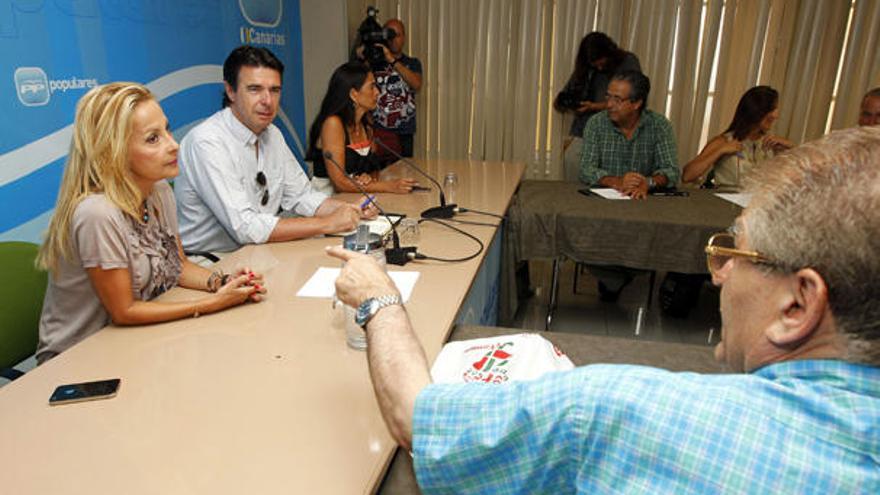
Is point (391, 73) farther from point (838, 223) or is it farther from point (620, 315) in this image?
point (838, 223)

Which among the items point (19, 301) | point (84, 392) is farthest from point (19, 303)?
point (84, 392)

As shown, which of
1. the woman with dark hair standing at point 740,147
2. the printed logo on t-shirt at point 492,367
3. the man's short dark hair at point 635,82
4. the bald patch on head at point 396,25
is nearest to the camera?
the printed logo on t-shirt at point 492,367

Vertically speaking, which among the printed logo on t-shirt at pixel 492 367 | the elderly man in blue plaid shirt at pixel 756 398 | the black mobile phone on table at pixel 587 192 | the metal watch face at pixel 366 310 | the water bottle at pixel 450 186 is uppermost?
the elderly man in blue plaid shirt at pixel 756 398

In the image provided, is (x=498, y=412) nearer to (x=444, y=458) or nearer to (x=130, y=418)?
(x=444, y=458)

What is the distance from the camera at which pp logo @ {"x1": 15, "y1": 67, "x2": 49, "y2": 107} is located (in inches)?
89.7

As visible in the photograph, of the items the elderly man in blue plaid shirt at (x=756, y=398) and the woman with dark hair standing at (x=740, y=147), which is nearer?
the elderly man in blue plaid shirt at (x=756, y=398)

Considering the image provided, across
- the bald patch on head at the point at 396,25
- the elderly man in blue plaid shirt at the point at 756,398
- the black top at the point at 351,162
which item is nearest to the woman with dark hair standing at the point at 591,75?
the bald patch on head at the point at 396,25

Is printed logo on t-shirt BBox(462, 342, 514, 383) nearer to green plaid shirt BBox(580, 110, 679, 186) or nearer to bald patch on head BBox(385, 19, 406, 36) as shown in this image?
green plaid shirt BBox(580, 110, 679, 186)

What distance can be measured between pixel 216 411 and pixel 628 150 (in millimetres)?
2797

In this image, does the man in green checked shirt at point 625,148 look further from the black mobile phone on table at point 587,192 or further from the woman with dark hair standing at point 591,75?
the woman with dark hair standing at point 591,75

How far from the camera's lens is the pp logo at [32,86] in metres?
2.28

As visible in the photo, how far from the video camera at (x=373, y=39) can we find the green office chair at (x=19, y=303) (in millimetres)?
3221

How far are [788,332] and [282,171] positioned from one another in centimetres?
211

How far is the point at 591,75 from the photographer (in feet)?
14.1
